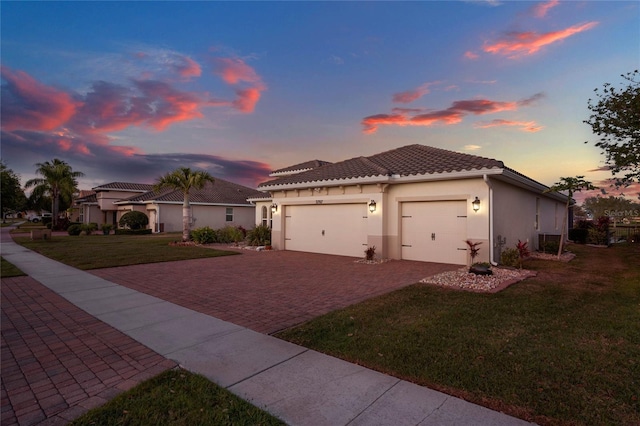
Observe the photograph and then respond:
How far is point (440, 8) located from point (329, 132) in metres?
8.24

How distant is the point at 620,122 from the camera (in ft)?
37.4

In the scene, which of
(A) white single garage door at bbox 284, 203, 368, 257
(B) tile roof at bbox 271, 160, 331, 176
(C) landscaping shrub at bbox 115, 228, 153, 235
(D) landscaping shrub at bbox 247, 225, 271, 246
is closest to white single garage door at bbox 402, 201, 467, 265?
(A) white single garage door at bbox 284, 203, 368, 257

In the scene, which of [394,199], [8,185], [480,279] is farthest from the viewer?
[8,185]

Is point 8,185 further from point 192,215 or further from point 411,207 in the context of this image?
point 411,207

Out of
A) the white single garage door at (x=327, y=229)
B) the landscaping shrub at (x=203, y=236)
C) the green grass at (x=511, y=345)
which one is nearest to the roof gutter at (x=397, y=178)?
the white single garage door at (x=327, y=229)

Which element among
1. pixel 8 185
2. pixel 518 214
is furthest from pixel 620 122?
pixel 8 185

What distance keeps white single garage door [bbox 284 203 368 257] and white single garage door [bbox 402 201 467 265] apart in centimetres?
195

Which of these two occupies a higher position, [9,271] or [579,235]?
[579,235]

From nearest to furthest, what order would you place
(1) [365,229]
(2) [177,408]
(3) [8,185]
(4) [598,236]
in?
(2) [177,408], (1) [365,229], (4) [598,236], (3) [8,185]

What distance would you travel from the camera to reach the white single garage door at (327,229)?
47.2 ft

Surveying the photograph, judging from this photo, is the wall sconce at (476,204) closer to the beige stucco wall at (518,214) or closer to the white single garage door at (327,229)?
the beige stucco wall at (518,214)

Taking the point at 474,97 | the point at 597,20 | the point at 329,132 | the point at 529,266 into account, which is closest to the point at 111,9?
the point at 329,132

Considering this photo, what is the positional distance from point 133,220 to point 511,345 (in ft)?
110

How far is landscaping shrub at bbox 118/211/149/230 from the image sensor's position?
3069cm
